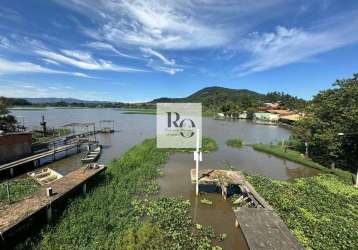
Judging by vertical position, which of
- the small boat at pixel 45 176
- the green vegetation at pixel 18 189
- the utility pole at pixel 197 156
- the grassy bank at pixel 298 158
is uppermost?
the utility pole at pixel 197 156

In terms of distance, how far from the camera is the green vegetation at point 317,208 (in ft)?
31.0

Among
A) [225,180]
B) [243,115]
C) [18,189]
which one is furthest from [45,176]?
[243,115]

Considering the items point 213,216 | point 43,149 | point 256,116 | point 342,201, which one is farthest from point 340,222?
point 256,116

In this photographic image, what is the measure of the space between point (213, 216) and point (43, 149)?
2237 cm

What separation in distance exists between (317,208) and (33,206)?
1400 centimetres

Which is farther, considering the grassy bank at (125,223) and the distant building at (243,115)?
the distant building at (243,115)

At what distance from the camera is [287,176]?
1920cm

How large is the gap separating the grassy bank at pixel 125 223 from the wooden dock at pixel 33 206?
0.83m

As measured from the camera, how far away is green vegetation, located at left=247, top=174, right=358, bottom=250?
9462 millimetres

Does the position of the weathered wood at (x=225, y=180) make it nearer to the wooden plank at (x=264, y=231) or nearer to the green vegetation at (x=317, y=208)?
the green vegetation at (x=317, y=208)

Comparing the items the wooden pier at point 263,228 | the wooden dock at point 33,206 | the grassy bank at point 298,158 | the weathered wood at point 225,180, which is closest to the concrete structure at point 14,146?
the wooden dock at point 33,206

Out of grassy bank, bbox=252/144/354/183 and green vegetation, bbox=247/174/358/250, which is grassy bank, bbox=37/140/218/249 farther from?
grassy bank, bbox=252/144/354/183

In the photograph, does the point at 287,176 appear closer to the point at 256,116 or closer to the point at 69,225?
the point at 69,225

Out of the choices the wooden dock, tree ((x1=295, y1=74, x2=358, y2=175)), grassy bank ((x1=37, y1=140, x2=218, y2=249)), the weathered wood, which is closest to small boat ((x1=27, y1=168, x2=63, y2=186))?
the wooden dock
